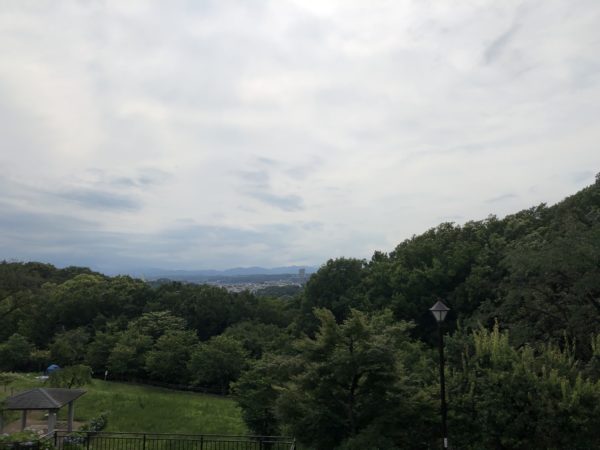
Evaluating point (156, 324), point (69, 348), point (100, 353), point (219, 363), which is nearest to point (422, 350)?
point (219, 363)

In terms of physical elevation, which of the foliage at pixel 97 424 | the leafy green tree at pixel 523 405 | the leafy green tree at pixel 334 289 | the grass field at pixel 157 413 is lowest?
the grass field at pixel 157 413

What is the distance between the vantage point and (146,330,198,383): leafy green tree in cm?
3750

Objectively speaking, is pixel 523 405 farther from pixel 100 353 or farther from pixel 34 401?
pixel 100 353

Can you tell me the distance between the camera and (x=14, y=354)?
4156 cm

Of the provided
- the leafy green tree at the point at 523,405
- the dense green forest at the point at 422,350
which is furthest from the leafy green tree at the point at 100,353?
the leafy green tree at the point at 523,405

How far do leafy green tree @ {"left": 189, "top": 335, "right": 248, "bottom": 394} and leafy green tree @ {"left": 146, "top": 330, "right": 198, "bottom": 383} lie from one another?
2086 mm

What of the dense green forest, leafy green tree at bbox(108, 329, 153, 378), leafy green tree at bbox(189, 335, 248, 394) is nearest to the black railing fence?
the dense green forest

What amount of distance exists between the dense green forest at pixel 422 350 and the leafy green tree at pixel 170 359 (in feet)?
0.41

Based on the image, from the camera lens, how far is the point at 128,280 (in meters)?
59.2

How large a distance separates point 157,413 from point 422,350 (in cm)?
1530

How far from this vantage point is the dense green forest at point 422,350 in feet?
40.8

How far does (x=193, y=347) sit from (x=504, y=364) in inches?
1223

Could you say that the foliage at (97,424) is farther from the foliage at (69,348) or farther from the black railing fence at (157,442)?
the foliage at (69,348)

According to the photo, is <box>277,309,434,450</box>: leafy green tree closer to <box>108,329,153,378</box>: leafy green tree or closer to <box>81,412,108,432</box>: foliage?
<box>81,412,108,432</box>: foliage
